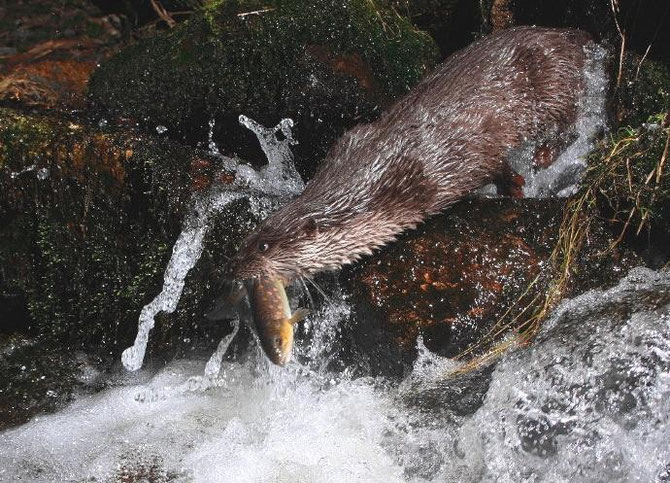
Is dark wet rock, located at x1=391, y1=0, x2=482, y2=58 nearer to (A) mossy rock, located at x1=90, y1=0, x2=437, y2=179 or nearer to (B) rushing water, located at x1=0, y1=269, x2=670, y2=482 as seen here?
(A) mossy rock, located at x1=90, y1=0, x2=437, y2=179

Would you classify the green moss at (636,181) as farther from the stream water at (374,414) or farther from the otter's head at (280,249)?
the otter's head at (280,249)

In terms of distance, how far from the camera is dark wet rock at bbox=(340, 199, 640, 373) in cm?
343

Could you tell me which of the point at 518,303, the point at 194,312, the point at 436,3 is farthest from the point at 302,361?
the point at 436,3

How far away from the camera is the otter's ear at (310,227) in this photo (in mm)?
3504

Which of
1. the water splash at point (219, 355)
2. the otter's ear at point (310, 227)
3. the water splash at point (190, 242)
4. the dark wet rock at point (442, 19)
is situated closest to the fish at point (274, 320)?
the otter's ear at point (310, 227)

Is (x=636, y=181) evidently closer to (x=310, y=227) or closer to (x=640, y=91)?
(x=640, y=91)

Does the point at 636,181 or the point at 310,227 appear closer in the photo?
the point at 310,227

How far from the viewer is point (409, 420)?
10.8 ft

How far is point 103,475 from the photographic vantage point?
3.17 m

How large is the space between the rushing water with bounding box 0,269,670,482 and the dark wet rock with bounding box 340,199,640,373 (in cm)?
10

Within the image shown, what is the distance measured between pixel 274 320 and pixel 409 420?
636 mm

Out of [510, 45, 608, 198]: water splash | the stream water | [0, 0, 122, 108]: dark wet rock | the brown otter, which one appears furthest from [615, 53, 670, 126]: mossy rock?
[0, 0, 122, 108]: dark wet rock

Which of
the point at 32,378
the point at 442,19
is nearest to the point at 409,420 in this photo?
the point at 32,378

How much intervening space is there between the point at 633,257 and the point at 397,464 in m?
1.37
